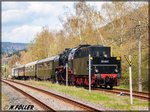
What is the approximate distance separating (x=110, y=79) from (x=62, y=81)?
12215 millimetres

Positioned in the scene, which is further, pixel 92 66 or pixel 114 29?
pixel 114 29

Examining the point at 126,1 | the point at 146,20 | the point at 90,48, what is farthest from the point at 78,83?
the point at 126,1

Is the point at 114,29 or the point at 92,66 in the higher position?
the point at 114,29

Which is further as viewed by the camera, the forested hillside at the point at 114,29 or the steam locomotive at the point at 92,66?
the forested hillside at the point at 114,29

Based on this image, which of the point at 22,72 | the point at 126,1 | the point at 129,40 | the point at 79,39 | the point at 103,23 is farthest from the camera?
the point at 22,72

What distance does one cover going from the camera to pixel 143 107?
608 inches

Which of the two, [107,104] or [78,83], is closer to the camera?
[107,104]

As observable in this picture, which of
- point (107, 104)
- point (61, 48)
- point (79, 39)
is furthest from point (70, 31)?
point (107, 104)

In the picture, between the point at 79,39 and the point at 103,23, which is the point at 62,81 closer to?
the point at 103,23

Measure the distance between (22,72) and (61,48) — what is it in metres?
9.49

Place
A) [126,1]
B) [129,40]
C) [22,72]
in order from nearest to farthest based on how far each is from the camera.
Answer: [129,40] → [126,1] → [22,72]

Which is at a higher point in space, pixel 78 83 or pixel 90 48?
pixel 90 48

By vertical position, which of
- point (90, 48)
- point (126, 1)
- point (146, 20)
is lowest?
point (90, 48)

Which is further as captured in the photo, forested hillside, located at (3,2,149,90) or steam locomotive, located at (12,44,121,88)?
forested hillside, located at (3,2,149,90)
